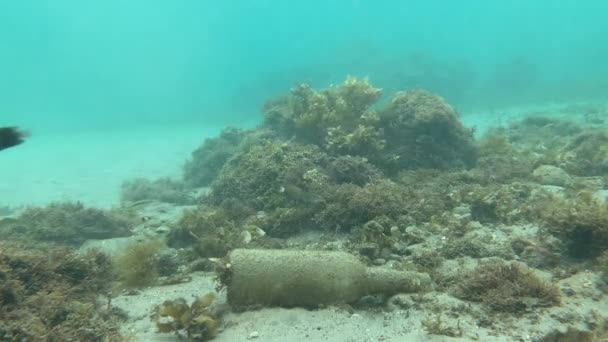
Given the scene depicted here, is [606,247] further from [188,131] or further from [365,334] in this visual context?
[188,131]

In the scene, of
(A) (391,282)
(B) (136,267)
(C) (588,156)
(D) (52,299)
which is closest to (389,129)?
(C) (588,156)

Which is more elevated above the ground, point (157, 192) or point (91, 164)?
point (91, 164)

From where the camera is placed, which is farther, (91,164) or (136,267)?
(91,164)

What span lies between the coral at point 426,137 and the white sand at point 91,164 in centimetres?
976

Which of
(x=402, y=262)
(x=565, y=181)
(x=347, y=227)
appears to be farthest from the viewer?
(x=565, y=181)

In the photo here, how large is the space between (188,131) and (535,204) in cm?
3813

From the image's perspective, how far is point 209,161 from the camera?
17.1m

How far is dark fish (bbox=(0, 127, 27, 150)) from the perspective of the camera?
15.5 ft

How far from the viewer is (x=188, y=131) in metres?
41.7

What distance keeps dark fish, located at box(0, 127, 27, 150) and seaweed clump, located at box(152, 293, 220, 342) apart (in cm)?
262

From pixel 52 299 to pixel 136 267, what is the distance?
1.53 meters

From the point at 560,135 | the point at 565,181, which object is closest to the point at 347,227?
the point at 565,181

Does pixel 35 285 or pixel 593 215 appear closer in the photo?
pixel 35 285

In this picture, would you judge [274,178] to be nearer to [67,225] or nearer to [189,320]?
[67,225]
